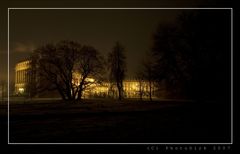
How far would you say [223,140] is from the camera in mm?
3918

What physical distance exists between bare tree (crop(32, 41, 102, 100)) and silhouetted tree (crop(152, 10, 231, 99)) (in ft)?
5.61

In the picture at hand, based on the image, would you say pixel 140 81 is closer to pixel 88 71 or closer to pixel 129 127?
pixel 88 71

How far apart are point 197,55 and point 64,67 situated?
11.5 feet

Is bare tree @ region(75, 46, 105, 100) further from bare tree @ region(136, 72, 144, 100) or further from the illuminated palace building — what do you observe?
bare tree @ region(136, 72, 144, 100)

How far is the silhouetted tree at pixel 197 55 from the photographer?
447 centimetres

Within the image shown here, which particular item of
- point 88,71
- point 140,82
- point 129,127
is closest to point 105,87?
point 88,71

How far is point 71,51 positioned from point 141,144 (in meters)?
3.50

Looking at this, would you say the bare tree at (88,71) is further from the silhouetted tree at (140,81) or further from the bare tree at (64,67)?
the silhouetted tree at (140,81)

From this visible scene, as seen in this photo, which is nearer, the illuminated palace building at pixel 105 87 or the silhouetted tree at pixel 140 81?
the silhouetted tree at pixel 140 81

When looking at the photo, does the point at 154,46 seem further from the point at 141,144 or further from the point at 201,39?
the point at 141,144

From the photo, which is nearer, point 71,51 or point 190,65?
point 190,65

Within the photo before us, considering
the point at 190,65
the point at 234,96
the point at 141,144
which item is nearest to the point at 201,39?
the point at 190,65

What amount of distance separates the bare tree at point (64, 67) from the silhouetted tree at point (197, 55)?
171cm

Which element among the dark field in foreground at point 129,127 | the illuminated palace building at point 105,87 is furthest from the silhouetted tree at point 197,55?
the illuminated palace building at point 105,87
